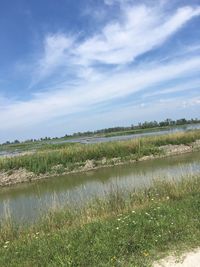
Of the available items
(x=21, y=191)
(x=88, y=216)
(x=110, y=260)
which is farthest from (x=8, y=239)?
(x=21, y=191)

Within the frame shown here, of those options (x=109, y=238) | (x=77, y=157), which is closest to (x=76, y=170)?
(x=77, y=157)

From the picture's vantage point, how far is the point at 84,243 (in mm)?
6832

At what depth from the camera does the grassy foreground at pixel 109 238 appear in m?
6.13

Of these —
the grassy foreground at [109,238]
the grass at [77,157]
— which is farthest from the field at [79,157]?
the grassy foreground at [109,238]

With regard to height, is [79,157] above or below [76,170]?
above

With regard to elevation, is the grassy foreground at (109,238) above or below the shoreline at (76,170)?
above

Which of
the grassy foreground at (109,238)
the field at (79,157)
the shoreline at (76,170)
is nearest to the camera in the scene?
the grassy foreground at (109,238)

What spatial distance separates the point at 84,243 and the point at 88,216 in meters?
2.72

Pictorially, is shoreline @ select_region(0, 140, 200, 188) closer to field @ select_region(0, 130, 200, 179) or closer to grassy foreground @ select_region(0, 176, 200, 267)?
field @ select_region(0, 130, 200, 179)

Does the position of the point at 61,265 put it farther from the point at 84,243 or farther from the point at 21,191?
the point at 21,191

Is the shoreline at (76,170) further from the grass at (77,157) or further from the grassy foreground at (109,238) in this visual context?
the grassy foreground at (109,238)

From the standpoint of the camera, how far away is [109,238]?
6.79 m

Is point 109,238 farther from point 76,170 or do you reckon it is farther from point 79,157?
point 79,157

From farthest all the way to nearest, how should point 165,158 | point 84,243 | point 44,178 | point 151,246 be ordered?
1. point 165,158
2. point 44,178
3. point 84,243
4. point 151,246
